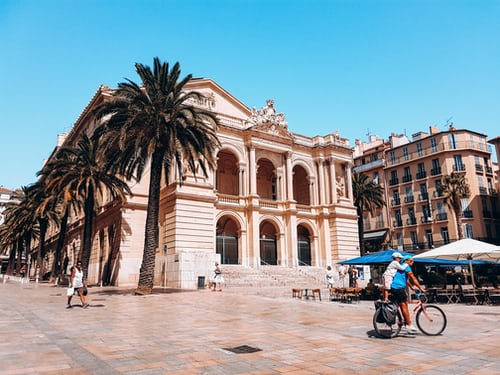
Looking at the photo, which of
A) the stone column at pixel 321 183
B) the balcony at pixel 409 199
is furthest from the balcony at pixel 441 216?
the stone column at pixel 321 183

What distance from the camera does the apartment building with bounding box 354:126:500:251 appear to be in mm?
48094

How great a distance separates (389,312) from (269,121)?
3102cm

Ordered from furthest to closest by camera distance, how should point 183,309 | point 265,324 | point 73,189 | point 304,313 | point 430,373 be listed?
point 73,189, point 183,309, point 304,313, point 265,324, point 430,373

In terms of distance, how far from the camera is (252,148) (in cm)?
3641

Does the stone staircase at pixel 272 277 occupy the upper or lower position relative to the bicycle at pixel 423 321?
upper

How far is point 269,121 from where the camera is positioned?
38062 millimetres

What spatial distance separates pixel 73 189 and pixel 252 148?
51.5 feet

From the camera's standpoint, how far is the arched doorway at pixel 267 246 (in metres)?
37.4

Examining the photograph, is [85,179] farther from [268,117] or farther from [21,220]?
[21,220]

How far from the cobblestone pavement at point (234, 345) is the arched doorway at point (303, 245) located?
86.4 ft

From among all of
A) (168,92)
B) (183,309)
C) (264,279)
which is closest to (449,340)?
(183,309)

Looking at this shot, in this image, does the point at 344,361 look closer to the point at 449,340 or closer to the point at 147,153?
the point at 449,340

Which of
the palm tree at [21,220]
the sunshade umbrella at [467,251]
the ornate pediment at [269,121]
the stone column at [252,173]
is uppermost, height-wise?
the ornate pediment at [269,121]

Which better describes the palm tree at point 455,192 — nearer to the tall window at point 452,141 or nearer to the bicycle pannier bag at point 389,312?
the tall window at point 452,141
